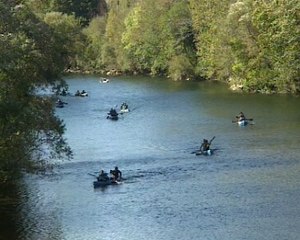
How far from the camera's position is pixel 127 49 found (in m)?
95.9

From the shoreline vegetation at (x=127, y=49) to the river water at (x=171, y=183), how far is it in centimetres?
211

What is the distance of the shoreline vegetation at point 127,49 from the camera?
26.0 meters

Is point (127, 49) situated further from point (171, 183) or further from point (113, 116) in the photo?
point (171, 183)

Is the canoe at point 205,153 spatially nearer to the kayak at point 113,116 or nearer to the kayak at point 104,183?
the kayak at point 104,183

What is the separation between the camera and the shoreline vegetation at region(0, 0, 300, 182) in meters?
26.0

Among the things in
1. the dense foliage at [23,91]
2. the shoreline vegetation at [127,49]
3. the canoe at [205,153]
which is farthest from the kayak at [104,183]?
the canoe at [205,153]

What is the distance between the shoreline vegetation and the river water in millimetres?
2111

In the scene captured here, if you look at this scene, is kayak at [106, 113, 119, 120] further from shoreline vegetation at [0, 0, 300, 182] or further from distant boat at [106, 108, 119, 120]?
shoreline vegetation at [0, 0, 300, 182]

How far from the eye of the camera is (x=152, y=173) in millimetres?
34719

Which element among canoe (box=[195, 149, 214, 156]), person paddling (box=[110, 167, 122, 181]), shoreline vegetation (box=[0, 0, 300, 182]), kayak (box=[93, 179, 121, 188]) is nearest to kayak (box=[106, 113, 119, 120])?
shoreline vegetation (box=[0, 0, 300, 182])

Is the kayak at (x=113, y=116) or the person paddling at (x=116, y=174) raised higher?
the kayak at (x=113, y=116)

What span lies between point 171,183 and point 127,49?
64.7 meters

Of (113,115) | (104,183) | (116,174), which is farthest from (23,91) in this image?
(113,115)

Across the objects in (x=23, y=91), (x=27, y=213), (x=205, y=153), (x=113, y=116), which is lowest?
(x=27, y=213)
